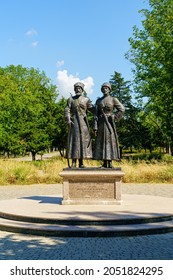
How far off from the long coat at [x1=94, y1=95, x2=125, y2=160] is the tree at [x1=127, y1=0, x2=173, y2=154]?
24.1 m

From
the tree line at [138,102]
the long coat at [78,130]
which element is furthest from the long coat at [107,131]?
the tree line at [138,102]

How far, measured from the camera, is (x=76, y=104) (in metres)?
11.7

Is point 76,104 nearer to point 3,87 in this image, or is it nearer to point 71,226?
point 71,226

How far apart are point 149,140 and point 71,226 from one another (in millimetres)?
44130

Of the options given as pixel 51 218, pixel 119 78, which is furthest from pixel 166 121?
pixel 51 218

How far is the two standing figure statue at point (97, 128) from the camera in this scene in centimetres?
1154

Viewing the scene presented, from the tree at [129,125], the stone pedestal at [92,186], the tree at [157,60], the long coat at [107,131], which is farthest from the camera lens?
the tree at [129,125]

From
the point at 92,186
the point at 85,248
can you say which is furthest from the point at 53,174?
the point at 85,248

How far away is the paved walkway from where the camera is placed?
6.65 m

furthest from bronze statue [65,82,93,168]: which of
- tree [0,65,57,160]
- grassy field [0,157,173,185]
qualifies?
tree [0,65,57,160]

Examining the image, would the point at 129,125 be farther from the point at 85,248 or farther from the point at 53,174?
the point at 85,248

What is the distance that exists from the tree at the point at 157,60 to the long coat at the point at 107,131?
24.1m

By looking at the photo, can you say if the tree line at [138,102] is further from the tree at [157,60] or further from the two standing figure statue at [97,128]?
the two standing figure statue at [97,128]

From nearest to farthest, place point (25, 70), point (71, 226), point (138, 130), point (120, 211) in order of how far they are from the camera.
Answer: point (71, 226)
point (120, 211)
point (138, 130)
point (25, 70)
